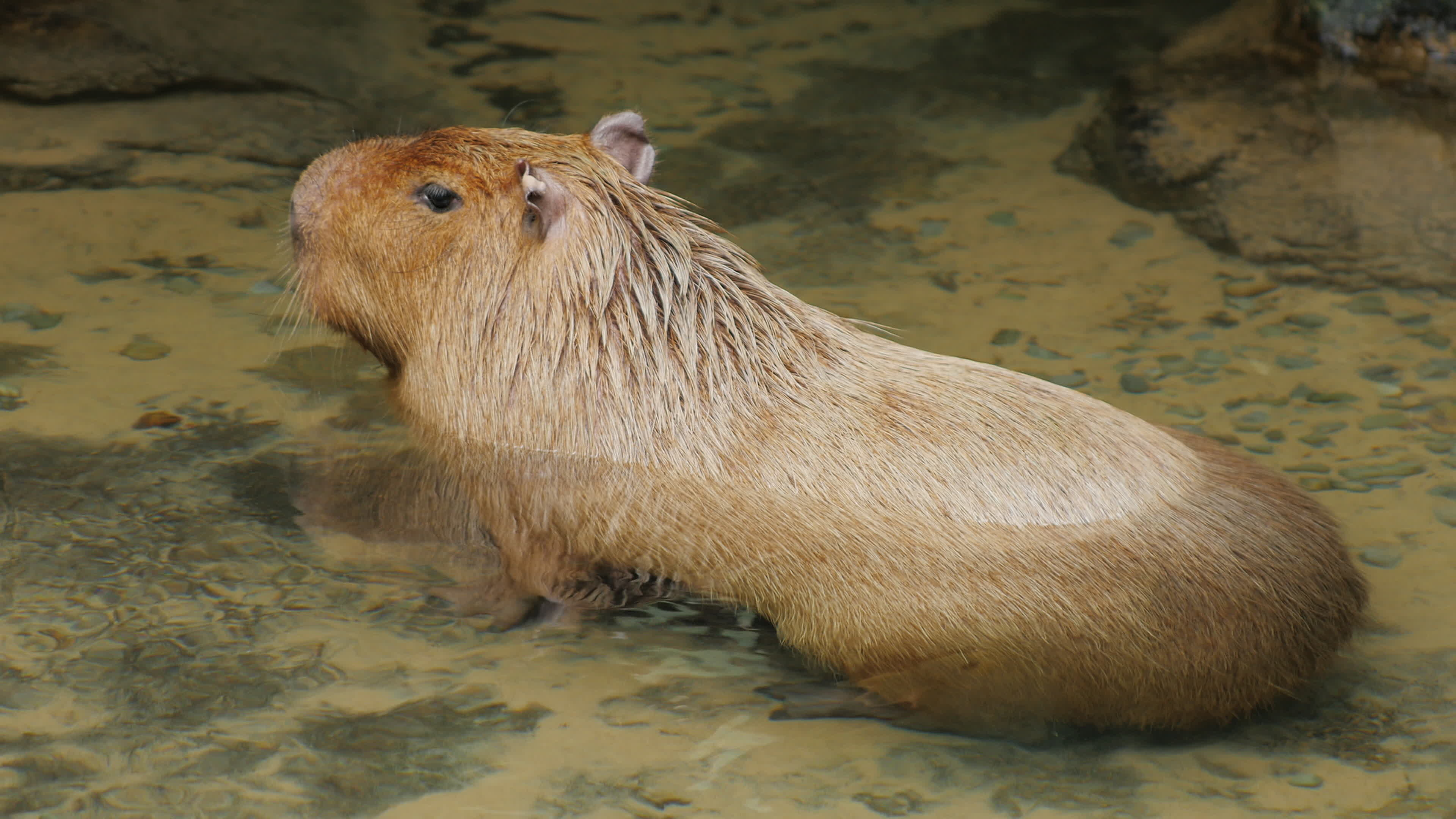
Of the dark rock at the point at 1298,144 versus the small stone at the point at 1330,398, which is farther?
the dark rock at the point at 1298,144

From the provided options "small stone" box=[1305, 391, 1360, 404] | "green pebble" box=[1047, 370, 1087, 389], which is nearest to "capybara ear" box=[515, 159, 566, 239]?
"green pebble" box=[1047, 370, 1087, 389]

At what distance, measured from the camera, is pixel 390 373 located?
400 centimetres

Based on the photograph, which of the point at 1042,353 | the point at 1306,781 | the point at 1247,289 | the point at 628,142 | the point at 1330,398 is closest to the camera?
the point at 1306,781

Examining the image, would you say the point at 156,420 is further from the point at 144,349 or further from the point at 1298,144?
the point at 1298,144

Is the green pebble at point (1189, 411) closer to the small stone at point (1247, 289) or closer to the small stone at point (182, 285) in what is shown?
the small stone at point (1247, 289)

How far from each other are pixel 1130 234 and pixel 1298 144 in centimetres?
108

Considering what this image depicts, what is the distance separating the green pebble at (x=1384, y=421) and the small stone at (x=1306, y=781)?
1.50m

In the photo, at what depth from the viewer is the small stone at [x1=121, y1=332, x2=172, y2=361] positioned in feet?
13.6

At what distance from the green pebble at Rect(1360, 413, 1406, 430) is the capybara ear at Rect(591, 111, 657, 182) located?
208cm

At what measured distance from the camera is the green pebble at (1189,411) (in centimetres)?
420

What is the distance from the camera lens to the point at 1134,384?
435cm

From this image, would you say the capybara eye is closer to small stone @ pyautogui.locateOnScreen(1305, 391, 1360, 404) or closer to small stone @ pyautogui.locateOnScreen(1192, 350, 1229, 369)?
small stone @ pyautogui.locateOnScreen(1192, 350, 1229, 369)

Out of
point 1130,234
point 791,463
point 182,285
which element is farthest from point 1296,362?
point 182,285

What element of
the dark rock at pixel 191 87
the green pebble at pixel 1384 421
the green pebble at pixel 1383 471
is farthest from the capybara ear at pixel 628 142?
the green pebble at pixel 1384 421
